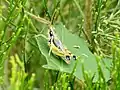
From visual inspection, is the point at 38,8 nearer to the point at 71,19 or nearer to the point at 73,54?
the point at 71,19

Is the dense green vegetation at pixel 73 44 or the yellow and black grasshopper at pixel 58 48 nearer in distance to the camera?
the dense green vegetation at pixel 73 44

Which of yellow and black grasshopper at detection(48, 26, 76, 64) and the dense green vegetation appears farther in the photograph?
yellow and black grasshopper at detection(48, 26, 76, 64)

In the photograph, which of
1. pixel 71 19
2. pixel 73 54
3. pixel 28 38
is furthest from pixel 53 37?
pixel 71 19

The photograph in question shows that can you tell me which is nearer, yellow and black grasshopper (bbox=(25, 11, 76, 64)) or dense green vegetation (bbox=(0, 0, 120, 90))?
dense green vegetation (bbox=(0, 0, 120, 90))

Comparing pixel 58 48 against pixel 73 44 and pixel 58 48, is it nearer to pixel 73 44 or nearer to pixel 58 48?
pixel 58 48
